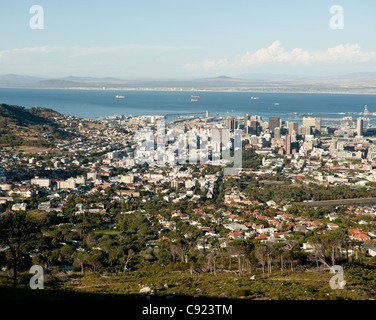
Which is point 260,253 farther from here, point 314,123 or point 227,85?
point 227,85

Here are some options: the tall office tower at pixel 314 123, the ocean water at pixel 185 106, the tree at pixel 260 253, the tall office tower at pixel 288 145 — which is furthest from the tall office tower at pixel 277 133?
the tree at pixel 260 253

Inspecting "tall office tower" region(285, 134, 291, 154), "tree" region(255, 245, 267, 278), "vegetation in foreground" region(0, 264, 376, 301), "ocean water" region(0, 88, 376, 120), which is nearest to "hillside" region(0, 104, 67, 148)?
"ocean water" region(0, 88, 376, 120)

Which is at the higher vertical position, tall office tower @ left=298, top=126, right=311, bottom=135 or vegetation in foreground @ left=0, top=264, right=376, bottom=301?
tall office tower @ left=298, top=126, right=311, bottom=135

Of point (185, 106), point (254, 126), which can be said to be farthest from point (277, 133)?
point (185, 106)

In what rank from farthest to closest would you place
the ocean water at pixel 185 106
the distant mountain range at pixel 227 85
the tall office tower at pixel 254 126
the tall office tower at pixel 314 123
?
the distant mountain range at pixel 227 85
the ocean water at pixel 185 106
the tall office tower at pixel 314 123
the tall office tower at pixel 254 126

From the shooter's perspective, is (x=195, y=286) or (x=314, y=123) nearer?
(x=195, y=286)

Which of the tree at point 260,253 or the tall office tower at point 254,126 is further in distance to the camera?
the tall office tower at point 254,126

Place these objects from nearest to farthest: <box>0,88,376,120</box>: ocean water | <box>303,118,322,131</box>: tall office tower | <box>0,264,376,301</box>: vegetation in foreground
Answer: <box>0,264,376,301</box>: vegetation in foreground, <box>303,118,322,131</box>: tall office tower, <box>0,88,376,120</box>: ocean water

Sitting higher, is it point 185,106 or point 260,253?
point 185,106

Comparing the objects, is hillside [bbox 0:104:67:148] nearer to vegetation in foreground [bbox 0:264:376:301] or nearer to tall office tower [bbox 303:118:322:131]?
vegetation in foreground [bbox 0:264:376:301]

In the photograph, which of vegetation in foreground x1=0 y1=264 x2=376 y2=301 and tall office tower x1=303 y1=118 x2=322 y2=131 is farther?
tall office tower x1=303 y1=118 x2=322 y2=131

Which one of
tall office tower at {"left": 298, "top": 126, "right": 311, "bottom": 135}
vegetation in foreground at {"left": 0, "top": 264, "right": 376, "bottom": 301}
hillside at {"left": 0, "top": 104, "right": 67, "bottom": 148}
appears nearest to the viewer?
vegetation in foreground at {"left": 0, "top": 264, "right": 376, "bottom": 301}

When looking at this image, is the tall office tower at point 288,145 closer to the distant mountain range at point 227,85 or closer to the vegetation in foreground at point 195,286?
the vegetation in foreground at point 195,286
